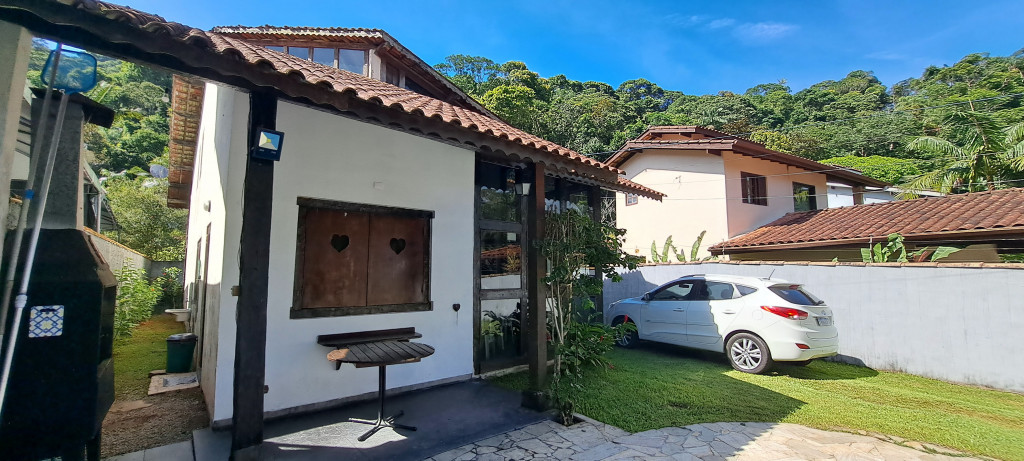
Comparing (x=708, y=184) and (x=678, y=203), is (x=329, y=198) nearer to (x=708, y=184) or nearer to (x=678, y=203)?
(x=708, y=184)

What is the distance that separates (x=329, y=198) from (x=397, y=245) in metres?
1.08

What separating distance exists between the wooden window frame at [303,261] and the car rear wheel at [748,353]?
17.6 ft

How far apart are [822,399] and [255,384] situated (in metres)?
6.81

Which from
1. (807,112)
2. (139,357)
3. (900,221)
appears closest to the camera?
(139,357)

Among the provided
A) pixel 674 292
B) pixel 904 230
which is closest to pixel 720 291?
pixel 674 292

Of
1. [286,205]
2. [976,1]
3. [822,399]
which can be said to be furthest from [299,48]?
[976,1]

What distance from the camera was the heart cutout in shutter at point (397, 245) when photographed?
18.7 ft

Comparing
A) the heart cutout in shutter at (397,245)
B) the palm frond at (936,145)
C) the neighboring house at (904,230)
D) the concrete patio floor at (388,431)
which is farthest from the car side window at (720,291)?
the palm frond at (936,145)

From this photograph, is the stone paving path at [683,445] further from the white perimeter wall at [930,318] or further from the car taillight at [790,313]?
the white perimeter wall at [930,318]

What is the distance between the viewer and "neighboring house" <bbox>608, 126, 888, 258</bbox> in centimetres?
1399

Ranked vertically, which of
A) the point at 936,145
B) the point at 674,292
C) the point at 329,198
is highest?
the point at 936,145

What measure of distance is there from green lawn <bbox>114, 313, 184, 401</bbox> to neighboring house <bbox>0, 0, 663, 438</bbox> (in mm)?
1322

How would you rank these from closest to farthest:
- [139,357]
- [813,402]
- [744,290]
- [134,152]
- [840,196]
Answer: [813,402], [744,290], [139,357], [840,196], [134,152]

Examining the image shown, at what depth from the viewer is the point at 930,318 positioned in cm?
730
